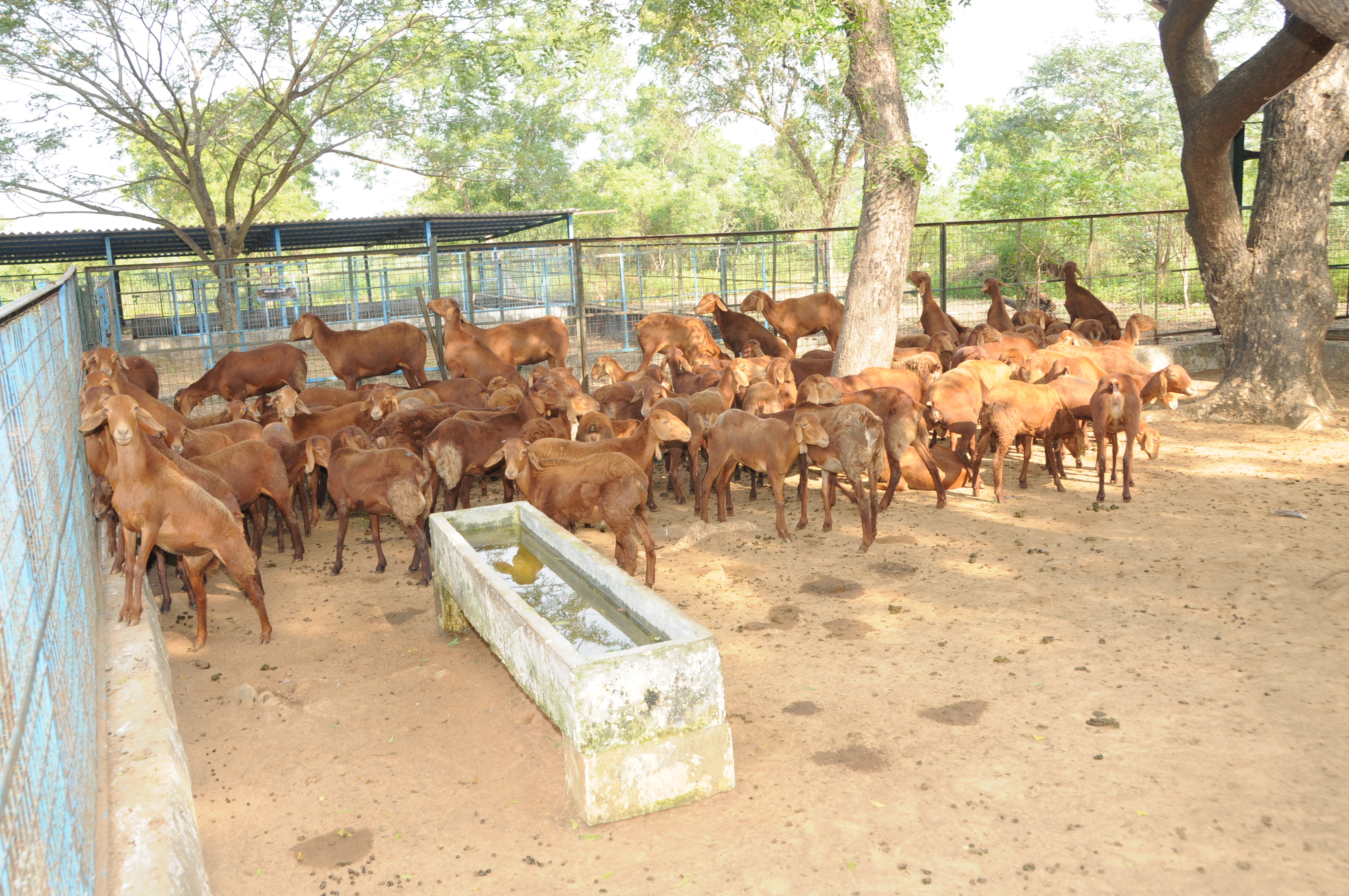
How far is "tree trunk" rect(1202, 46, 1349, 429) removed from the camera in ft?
38.2

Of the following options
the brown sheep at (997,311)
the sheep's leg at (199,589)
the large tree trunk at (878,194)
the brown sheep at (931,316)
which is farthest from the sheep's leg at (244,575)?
the brown sheep at (997,311)

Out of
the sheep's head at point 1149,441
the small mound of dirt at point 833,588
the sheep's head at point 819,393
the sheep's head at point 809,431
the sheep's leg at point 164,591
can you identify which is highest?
the sheep's head at point 819,393

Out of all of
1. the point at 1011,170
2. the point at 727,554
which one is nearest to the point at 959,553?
the point at 727,554

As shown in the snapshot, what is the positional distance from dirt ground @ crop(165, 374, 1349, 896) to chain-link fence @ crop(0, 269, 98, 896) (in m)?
1.01

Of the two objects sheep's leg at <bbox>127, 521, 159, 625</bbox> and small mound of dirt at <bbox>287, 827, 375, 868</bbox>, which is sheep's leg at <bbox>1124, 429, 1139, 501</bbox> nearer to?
small mound of dirt at <bbox>287, 827, 375, 868</bbox>

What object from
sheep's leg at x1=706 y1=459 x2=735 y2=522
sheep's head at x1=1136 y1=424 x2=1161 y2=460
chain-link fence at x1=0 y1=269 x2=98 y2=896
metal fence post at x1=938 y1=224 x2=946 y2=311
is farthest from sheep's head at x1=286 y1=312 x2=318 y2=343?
sheep's head at x1=1136 y1=424 x2=1161 y2=460

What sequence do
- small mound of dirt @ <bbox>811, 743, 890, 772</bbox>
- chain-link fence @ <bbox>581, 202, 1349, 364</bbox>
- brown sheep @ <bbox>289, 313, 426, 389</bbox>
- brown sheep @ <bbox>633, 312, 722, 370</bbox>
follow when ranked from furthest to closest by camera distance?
chain-link fence @ <bbox>581, 202, 1349, 364</bbox>, brown sheep @ <bbox>633, 312, 722, 370</bbox>, brown sheep @ <bbox>289, 313, 426, 389</bbox>, small mound of dirt @ <bbox>811, 743, 890, 772</bbox>

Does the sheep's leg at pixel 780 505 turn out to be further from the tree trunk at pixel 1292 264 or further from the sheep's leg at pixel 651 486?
the tree trunk at pixel 1292 264

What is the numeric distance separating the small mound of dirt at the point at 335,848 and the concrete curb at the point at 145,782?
0.39 m

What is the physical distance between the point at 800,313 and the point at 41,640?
13065mm

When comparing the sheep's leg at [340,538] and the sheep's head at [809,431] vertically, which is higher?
the sheep's head at [809,431]

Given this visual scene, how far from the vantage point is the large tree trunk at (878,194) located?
11.0 m

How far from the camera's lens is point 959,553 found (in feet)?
26.0

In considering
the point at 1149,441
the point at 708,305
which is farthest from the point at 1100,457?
the point at 708,305
